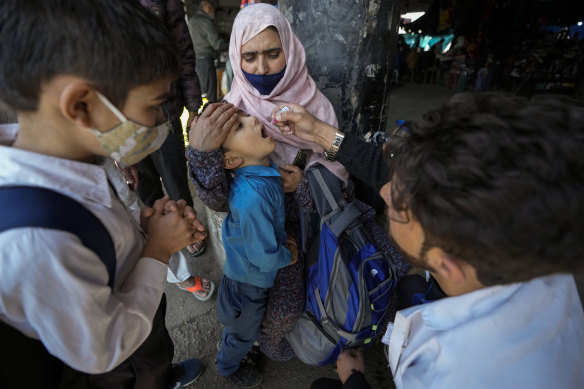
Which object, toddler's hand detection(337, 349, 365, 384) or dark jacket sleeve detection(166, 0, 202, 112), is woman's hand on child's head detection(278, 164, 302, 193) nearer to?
toddler's hand detection(337, 349, 365, 384)

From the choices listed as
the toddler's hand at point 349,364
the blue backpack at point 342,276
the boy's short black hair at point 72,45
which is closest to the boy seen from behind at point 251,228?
the blue backpack at point 342,276

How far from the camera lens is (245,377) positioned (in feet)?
5.56

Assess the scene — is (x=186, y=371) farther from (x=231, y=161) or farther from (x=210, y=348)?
(x=231, y=161)

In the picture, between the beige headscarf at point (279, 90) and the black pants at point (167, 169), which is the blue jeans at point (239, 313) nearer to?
the beige headscarf at point (279, 90)

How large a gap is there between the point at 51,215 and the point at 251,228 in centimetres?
69

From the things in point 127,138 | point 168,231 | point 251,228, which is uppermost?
point 127,138

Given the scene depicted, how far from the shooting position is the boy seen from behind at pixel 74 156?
2.10 feet

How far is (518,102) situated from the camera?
711mm

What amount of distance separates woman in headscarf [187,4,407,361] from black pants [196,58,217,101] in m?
5.06

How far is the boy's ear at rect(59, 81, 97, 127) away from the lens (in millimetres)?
681

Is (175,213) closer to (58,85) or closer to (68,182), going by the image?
(68,182)

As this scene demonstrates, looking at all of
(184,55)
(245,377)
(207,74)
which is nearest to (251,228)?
(245,377)

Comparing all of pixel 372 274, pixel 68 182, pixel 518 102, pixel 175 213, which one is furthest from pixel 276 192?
pixel 518 102

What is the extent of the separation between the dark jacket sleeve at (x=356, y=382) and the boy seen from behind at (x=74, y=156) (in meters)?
0.83
